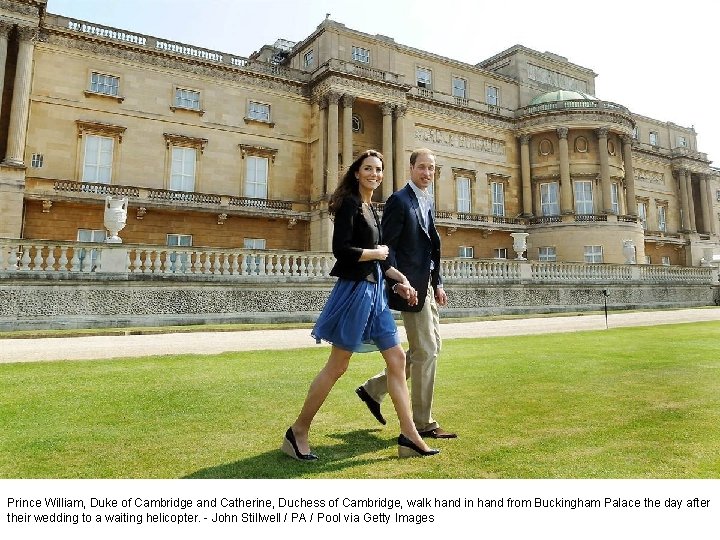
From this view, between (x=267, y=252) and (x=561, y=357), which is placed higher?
(x=267, y=252)

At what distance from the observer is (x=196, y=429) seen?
370cm

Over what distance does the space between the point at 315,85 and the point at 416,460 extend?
28889 mm

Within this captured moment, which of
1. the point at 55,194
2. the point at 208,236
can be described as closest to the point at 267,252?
the point at 208,236

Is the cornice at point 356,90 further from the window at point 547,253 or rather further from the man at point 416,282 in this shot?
the man at point 416,282

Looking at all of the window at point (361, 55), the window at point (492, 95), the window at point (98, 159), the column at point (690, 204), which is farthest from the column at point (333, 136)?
the column at point (690, 204)

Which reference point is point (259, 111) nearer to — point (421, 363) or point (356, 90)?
point (356, 90)

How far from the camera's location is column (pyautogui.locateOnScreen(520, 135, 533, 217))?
1404 inches

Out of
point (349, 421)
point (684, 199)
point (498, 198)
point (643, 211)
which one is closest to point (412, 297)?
point (349, 421)

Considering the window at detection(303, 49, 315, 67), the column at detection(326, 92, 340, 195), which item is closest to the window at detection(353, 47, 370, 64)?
the window at detection(303, 49, 315, 67)

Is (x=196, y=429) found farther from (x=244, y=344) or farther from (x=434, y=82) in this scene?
(x=434, y=82)

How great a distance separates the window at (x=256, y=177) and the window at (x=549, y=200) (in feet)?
66.4

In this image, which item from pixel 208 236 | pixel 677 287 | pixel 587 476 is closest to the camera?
pixel 587 476

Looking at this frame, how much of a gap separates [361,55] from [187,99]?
1192 cm

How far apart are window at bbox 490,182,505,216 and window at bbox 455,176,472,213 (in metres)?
2.17
